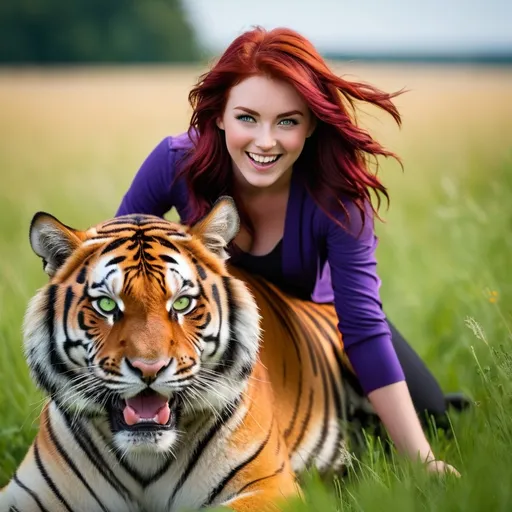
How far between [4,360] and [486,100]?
12.9 metres

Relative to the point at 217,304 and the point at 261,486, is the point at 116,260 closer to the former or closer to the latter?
the point at 217,304

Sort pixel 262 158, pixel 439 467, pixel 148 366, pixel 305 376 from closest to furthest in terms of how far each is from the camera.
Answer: pixel 148 366 → pixel 439 467 → pixel 262 158 → pixel 305 376

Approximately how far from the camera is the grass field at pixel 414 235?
93.6 inches

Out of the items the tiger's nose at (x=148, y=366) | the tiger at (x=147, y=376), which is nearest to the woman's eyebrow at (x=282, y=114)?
the tiger at (x=147, y=376)

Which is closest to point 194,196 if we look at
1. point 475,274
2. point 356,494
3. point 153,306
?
point 153,306

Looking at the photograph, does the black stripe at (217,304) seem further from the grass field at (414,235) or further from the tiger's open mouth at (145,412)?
the grass field at (414,235)

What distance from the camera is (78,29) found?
91.6ft

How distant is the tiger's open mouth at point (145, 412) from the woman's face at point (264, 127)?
0.73m

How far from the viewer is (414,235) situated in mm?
6074

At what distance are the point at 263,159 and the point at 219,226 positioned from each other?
34 cm

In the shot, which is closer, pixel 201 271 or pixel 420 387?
pixel 201 271

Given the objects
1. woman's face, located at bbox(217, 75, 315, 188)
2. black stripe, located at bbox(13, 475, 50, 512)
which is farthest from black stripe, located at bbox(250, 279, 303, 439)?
black stripe, located at bbox(13, 475, 50, 512)

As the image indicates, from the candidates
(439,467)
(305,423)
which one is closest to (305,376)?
(305,423)

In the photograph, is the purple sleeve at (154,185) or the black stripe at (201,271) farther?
the purple sleeve at (154,185)
